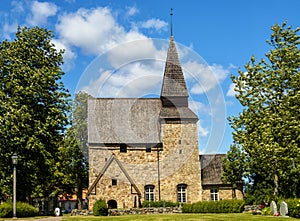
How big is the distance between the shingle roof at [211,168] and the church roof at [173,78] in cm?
872

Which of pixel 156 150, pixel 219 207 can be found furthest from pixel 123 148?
pixel 219 207

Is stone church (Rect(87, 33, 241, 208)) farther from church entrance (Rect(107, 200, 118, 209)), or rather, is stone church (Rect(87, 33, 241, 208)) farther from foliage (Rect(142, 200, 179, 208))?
foliage (Rect(142, 200, 179, 208))

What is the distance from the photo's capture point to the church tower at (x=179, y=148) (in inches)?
1804

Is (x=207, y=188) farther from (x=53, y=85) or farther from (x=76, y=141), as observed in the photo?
(x=53, y=85)

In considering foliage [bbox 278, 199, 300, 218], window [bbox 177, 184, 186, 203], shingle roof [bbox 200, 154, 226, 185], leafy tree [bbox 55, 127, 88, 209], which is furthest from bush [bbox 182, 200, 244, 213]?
leafy tree [bbox 55, 127, 88, 209]

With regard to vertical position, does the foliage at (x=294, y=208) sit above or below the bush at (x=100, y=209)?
above

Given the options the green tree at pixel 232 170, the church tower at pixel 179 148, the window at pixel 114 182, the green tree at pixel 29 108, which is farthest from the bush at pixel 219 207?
the green tree at pixel 29 108

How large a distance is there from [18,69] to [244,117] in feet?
61.5

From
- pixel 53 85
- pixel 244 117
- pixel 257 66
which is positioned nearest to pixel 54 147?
pixel 53 85

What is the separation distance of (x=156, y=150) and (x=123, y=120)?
5.63 metres

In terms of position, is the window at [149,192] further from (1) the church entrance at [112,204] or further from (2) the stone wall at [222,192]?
(2) the stone wall at [222,192]

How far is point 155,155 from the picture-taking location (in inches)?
1838

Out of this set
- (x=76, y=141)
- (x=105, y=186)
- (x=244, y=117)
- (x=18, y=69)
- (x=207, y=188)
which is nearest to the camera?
(x=18, y=69)

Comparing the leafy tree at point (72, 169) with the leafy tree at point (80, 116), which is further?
the leafy tree at point (80, 116)
